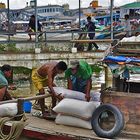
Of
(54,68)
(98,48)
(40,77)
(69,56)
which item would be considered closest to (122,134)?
(54,68)

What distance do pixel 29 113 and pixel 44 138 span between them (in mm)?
1730

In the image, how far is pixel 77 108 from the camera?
6.90m

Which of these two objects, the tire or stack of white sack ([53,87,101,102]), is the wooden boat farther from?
stack of white sack ([53,87,101,102])

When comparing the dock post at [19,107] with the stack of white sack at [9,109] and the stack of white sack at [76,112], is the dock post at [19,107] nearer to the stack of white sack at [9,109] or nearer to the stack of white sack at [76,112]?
the stack of white sack at [9,109]

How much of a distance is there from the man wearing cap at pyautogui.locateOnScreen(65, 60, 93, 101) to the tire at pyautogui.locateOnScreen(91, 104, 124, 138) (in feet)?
2.53

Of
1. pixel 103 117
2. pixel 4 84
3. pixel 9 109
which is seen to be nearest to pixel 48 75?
pixel 4 84

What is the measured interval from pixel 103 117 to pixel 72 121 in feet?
2.07

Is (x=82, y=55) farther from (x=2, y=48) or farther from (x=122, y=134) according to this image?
(x=122, y=134)

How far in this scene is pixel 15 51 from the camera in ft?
50.3

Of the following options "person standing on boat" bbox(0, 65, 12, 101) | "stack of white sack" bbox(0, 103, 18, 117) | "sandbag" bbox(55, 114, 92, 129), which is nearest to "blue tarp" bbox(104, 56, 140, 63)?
"sandbag" bbox(55, 114, 92, 129)

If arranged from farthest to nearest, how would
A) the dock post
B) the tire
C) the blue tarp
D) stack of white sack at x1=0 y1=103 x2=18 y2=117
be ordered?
stack of white sack at x1=0 y1=103 x2=18 y2=117 < the dock post < the blue tarp < the tire

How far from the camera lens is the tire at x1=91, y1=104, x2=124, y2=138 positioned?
6293 millimetres

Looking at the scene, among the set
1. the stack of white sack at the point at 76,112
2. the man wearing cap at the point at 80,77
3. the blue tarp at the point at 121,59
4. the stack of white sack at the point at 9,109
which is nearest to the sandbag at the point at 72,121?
the stack of white sack at the point at 76,112

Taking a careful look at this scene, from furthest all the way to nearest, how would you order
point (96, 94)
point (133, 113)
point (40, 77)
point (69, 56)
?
point (69, 56) < point (40, 77) < point (96, 94) < point (133, 113)
